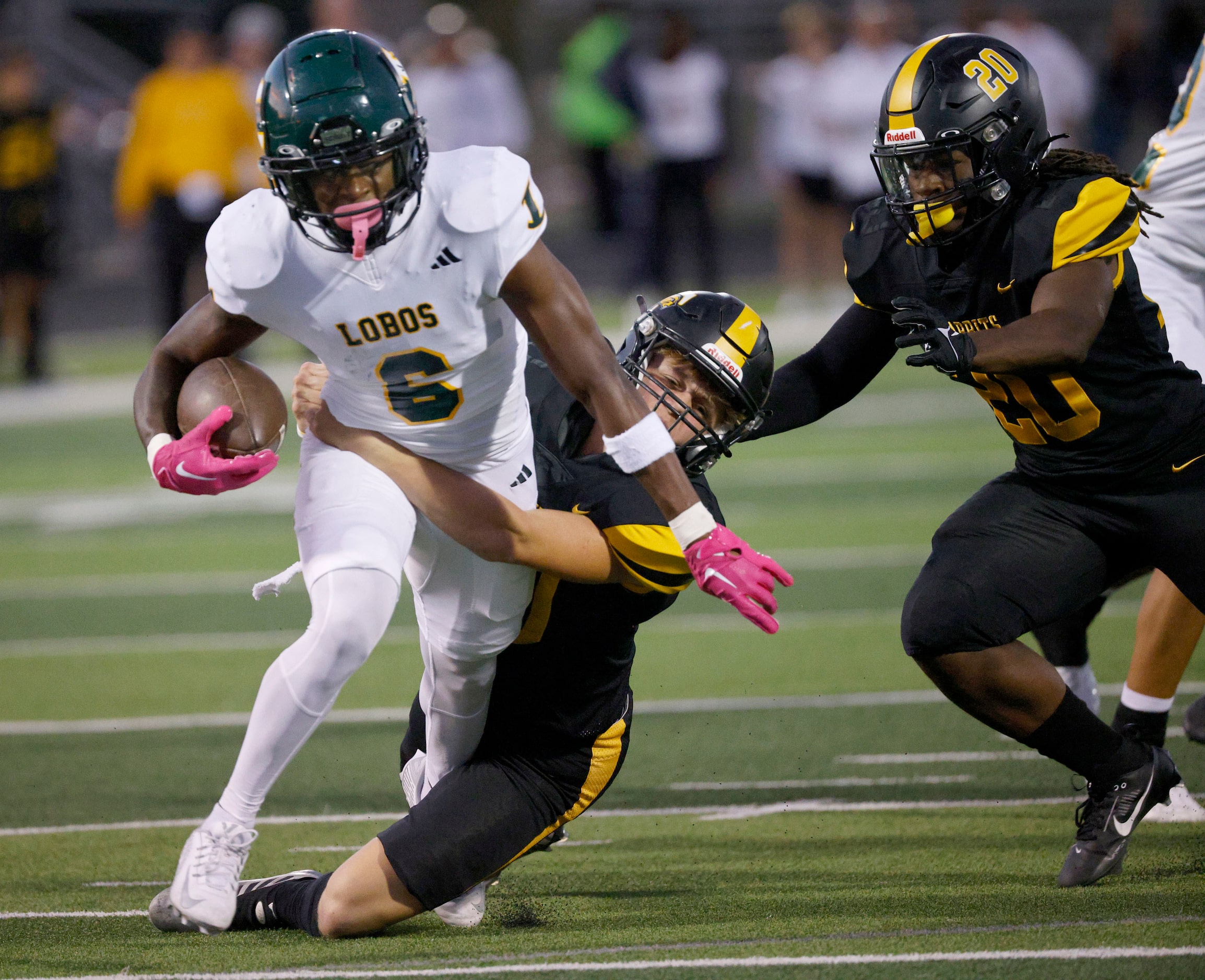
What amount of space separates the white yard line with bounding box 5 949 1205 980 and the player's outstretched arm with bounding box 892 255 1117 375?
1018 millimetres

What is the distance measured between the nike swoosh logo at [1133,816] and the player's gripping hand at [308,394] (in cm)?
175

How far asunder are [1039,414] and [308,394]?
1434mm

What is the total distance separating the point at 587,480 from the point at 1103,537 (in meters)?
1.03

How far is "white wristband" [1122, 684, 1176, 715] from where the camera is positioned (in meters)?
3.75

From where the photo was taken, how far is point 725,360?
10.7 ft

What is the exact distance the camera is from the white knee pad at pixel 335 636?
2.84 meters

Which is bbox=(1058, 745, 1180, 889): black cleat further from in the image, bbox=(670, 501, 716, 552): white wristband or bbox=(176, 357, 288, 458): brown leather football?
bbox=(176, 357, 288, 458): brown leather football

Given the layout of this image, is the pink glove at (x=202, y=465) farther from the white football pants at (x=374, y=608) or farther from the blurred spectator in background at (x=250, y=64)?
the blurred spectator in background at (x=250, y=64)

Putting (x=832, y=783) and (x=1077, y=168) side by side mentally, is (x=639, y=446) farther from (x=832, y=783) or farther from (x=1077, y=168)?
(x=832, y=783)

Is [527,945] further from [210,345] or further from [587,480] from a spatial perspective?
[210,345]

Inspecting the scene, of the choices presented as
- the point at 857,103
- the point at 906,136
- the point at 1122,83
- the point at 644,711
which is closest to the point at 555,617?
the point at 906,136

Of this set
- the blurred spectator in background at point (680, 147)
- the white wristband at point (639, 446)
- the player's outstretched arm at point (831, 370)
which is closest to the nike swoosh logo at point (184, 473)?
the white wristband at point (639, 446)

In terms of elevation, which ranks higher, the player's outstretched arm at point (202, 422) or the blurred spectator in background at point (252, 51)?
the player's outstretched arm at point (202, 422)

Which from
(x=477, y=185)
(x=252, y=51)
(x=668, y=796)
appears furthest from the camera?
(x=252, y=51)
